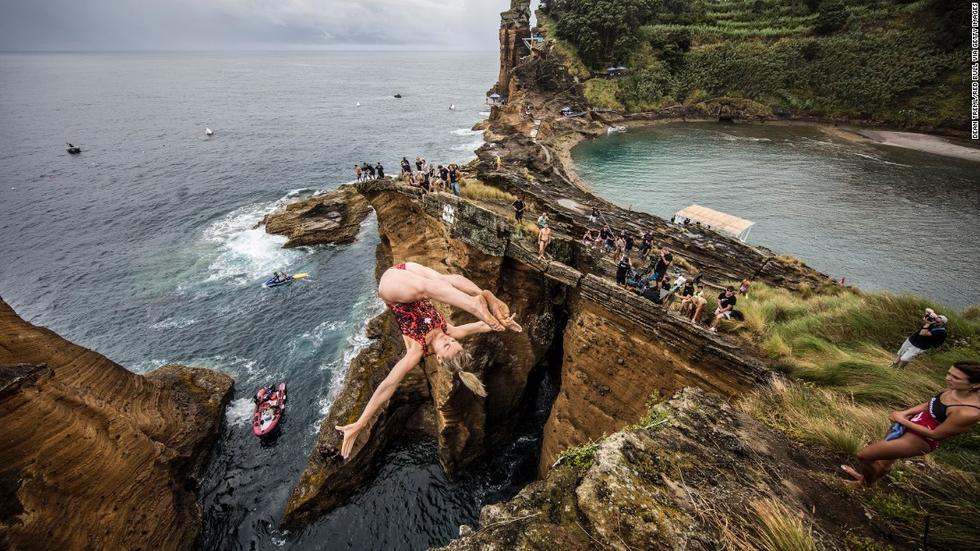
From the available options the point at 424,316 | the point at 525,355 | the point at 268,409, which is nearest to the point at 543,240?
the point at 525,355

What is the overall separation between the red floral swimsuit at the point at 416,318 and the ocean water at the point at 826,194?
3250 cm

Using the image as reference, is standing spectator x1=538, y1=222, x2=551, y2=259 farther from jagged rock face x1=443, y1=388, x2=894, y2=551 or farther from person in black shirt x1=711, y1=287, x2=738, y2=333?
jagged rock face x1=443, y1=388, x2=894, y2=551

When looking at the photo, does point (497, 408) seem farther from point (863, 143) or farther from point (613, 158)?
point (863, 143)

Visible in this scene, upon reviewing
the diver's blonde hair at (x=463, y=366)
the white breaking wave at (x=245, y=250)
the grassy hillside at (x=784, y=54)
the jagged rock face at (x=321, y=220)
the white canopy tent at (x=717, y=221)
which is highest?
the grassy hillside at (x=784, y=54)

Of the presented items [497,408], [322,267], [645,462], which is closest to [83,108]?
[322,267]

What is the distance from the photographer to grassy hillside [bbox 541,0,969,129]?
5272cm

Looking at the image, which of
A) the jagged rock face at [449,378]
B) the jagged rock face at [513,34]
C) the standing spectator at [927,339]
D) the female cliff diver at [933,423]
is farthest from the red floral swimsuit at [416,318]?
the jagged rock face at [513,34]

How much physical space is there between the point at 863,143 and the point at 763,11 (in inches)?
1554

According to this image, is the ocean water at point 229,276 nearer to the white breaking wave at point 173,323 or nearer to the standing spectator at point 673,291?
the white breaking wave at point 173,323

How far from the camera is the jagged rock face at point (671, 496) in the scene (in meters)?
3.48

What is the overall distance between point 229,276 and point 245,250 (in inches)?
147

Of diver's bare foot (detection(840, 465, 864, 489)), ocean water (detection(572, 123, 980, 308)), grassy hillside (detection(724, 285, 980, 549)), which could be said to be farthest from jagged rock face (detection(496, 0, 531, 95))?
diver's bare foot (detection(840, 465, 864, 489))

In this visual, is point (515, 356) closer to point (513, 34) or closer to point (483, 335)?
point (483, 335)

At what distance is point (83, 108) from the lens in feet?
286
